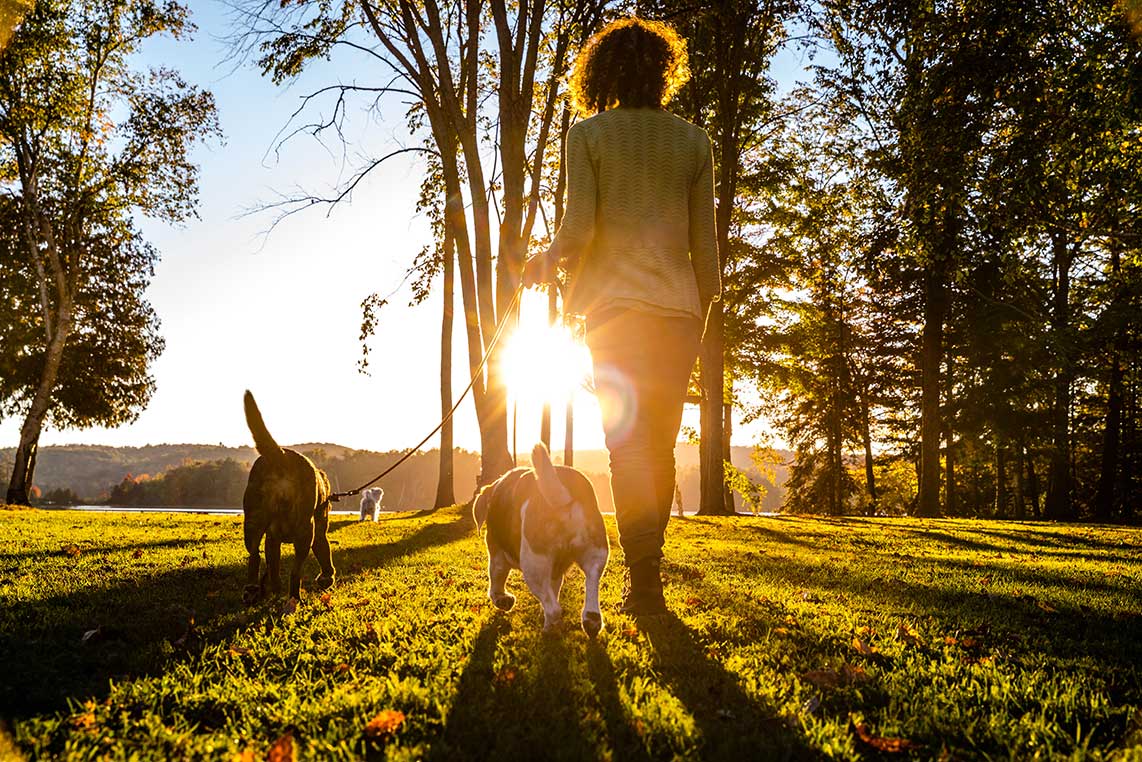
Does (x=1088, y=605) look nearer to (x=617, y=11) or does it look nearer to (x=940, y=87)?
(x=940, y=87)

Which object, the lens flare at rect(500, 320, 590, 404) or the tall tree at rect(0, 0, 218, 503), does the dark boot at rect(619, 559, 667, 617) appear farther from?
the tall tree at rect(0, 0, 218, 503)

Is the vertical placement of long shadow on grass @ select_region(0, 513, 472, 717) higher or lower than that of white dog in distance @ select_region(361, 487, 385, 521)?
higher

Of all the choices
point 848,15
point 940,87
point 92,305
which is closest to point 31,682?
point 940,87

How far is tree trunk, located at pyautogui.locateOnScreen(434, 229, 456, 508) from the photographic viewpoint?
19750 mm

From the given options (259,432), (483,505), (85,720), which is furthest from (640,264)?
(85,720)

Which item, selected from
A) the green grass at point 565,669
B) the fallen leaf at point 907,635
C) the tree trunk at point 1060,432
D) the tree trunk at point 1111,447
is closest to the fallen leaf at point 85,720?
the green grass at point 565,669

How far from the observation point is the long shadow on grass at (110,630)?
2.73 m

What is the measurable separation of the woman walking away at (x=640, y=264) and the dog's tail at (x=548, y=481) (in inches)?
16.7

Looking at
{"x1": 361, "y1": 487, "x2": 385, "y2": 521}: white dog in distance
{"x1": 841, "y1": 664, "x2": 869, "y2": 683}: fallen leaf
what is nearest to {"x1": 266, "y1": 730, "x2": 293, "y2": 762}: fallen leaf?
{"x1": 841, "y1": 664, "x2": 869, "y2": 683}: fallen leaf

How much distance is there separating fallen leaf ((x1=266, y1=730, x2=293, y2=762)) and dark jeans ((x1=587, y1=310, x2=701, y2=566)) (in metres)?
2.05

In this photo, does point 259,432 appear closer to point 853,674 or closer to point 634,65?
point 634,65

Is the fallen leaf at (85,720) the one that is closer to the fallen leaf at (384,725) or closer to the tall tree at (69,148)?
the fallen leaf at (384,725)

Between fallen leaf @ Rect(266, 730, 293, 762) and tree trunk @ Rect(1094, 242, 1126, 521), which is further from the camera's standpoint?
tree trunk @ Rect(1094, 242, 1126, 521)

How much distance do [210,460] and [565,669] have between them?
93.8 m
